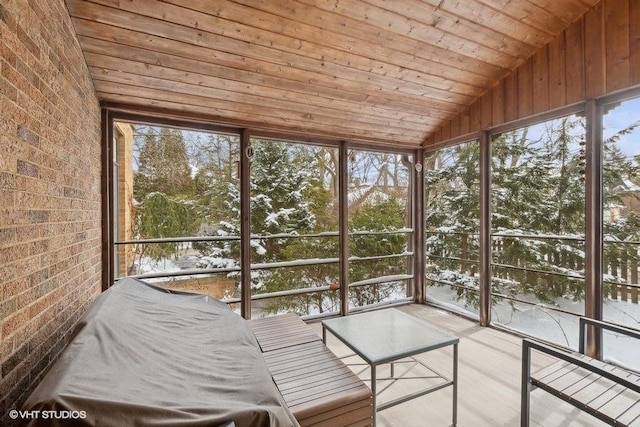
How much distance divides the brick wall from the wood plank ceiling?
0.41 m

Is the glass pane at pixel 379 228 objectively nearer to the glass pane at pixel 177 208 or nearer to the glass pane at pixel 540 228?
the glass pane at pixel 540 228

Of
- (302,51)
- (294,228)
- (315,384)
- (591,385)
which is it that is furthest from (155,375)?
(294,228)

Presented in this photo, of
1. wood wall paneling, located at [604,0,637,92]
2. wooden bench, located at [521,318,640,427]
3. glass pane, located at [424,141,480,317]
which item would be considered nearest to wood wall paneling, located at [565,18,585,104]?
wood wall paneling, located at [604,0,637,92]

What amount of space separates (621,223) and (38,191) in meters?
3.94

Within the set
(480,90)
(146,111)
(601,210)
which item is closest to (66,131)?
(146,111)

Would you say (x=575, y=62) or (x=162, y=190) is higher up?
(x=575, y=62)

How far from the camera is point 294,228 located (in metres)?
3.79

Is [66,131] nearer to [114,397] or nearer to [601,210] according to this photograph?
[114,397]

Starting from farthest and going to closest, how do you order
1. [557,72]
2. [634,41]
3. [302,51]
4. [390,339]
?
[557,72]
[302,51]
[634,41]
[390,339]

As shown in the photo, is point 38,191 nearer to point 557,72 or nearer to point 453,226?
point 557,72

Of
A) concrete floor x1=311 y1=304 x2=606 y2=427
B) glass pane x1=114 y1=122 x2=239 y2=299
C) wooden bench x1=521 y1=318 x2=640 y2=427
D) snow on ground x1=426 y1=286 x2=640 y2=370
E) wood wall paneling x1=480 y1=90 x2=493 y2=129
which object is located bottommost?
concrete floor x1=311 y1=304 x2=606 y2=427

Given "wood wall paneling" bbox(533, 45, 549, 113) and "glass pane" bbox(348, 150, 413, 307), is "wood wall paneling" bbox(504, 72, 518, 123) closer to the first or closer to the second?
"wood wall paneling" bbox(533, 45, 549, 113)

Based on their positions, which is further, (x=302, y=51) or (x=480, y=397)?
(x=302, y=51)

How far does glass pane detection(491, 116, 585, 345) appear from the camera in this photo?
9.48ft
